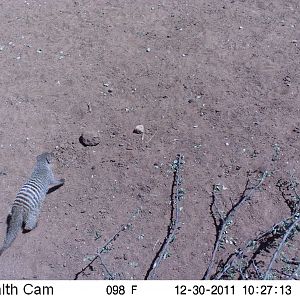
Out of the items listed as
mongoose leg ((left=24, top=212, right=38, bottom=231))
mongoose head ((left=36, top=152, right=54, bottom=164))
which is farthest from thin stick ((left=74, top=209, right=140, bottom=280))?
mongoose head ((left=36, top=152, right=54, bottom=164))

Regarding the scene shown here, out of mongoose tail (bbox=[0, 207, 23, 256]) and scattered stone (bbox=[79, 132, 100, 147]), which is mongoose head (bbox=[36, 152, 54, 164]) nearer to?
scattered stone (bbox=[79, 132, 100, 147])

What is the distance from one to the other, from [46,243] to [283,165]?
2677mm

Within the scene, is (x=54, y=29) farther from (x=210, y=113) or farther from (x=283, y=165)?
(x=283, y=165)

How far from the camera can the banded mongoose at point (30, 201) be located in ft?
15.8

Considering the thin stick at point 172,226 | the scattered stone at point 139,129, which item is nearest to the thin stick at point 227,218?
the thin stick at point 172,226

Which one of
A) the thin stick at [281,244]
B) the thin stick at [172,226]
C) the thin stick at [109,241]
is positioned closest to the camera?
the thin stick at [281,244]

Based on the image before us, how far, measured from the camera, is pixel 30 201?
191 inches

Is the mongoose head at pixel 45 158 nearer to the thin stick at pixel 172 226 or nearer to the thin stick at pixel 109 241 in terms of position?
the thin stick at pixel 109 241

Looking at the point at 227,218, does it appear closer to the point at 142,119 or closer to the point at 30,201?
the point at 142,119

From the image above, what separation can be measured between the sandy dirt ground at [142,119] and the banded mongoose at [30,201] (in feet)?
0.39

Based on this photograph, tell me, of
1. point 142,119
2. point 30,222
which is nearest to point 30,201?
point 30,222

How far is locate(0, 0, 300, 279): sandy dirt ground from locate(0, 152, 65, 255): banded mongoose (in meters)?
0.12

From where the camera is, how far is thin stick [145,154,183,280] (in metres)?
4.46

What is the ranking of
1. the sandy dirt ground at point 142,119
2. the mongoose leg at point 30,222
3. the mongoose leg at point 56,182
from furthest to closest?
the mongoose leg at point 56,182
the mongoose leg at point 30,222
the sandy dirt ground at point 142,119
